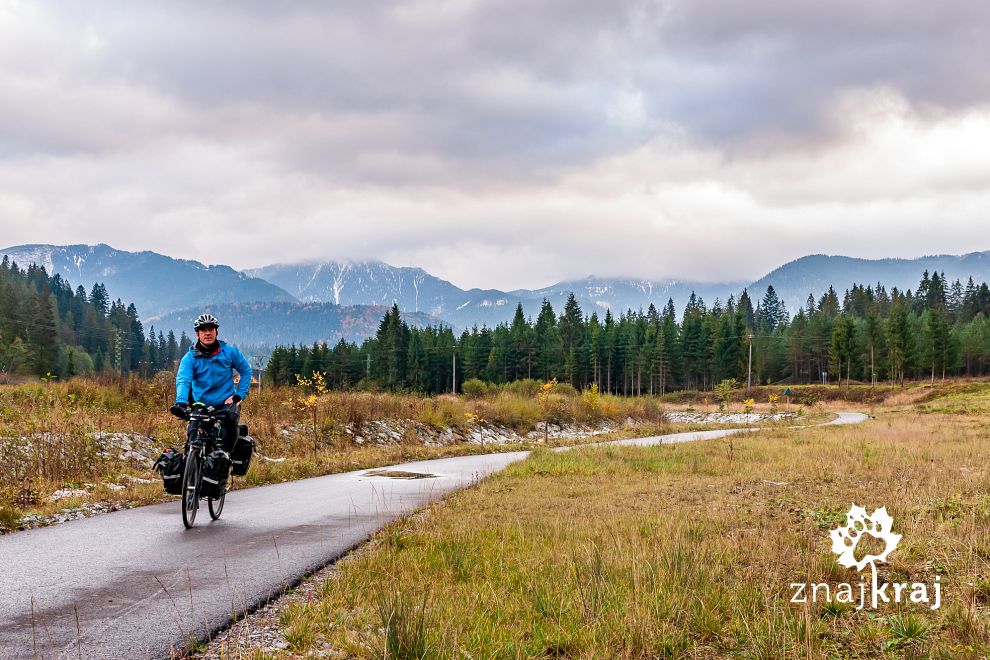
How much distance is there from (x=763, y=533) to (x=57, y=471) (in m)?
12.5

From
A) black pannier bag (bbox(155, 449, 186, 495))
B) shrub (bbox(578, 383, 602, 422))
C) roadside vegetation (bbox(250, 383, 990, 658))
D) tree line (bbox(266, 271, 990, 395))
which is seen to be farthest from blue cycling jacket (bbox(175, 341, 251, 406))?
tree line (bbox(266, 271, 990, 395))

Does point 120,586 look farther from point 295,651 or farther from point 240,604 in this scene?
point 295,651

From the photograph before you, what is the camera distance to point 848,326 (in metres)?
112

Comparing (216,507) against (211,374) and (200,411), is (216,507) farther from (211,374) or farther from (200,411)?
(211,374)

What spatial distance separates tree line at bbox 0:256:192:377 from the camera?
99.2 metres

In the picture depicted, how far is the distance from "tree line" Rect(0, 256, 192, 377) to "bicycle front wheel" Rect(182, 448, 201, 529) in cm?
5051

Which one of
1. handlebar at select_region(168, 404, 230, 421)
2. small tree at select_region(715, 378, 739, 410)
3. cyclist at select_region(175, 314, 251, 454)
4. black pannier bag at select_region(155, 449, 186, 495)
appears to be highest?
cyclist at select_region(175, 314, 251, 454)

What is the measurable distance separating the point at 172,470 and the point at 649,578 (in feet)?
21.0

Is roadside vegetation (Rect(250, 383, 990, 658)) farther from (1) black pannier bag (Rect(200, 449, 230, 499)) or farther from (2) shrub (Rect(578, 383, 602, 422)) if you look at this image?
(2) shrub (Rect(578, 383, 602, 422))

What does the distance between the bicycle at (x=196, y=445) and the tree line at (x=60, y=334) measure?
50257 millimetres

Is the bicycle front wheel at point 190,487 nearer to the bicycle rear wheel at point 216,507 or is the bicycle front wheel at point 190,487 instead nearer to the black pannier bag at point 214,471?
the black pannier bag at point 214,471

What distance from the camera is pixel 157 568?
6848 millimetres

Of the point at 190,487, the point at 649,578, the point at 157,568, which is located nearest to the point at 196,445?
the point at 190,487

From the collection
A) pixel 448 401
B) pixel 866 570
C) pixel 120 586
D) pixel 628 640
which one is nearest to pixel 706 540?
pixel 866 570
